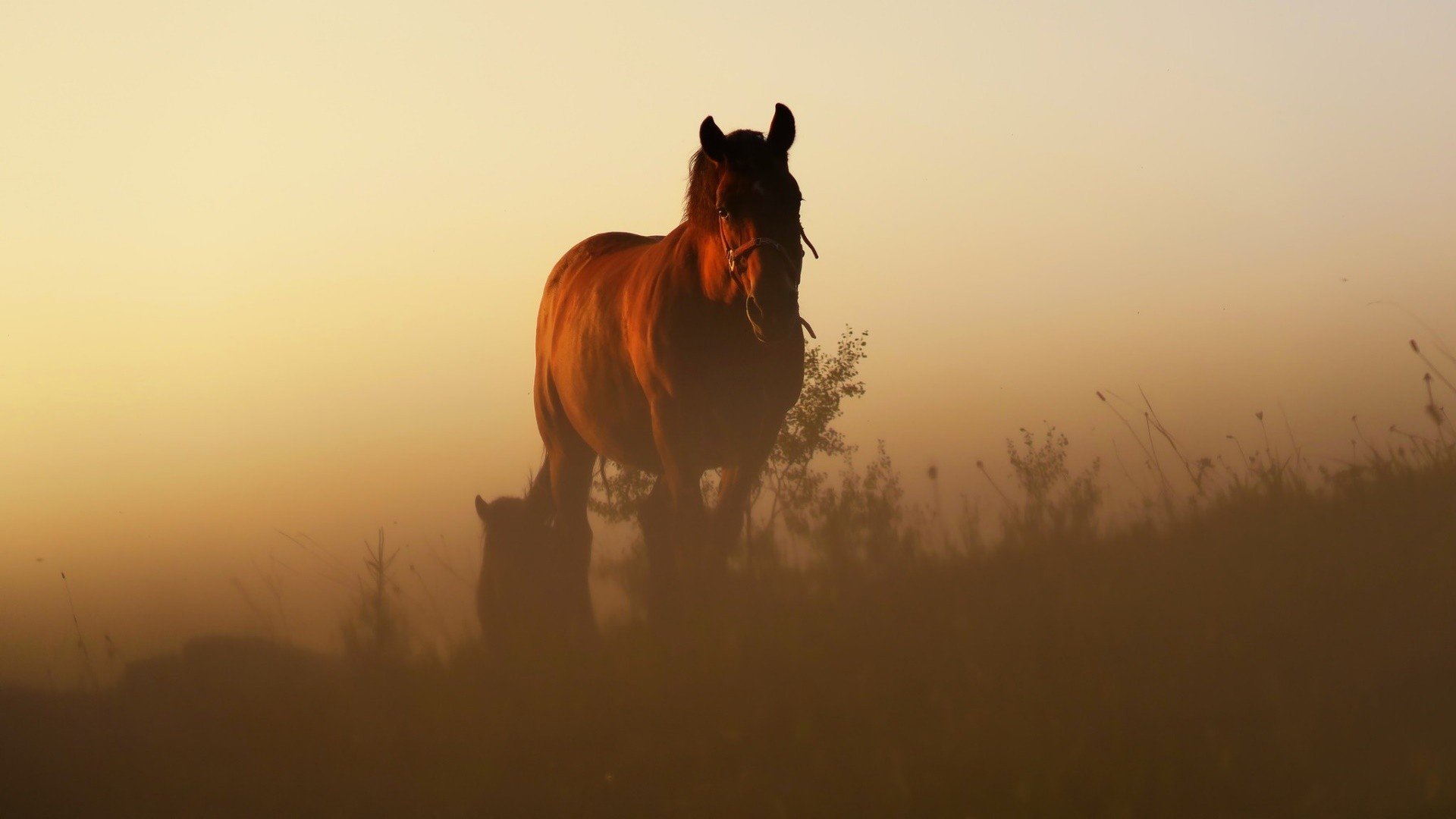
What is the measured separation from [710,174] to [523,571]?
430cm

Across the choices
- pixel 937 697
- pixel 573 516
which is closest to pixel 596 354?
pixel 573 516

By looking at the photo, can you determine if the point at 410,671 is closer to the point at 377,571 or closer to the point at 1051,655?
the point at 377,571

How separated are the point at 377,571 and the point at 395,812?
12.8 feet

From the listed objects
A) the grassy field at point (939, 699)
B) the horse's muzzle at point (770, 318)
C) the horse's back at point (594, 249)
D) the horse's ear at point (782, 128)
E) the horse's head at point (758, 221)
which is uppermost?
the horse's back at point (594, 249)

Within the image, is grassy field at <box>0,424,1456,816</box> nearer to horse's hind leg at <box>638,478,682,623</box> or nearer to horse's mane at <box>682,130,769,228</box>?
horse's hind leg at <box>638,478,682,623</box>

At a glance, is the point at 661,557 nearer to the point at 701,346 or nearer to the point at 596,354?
the point at 596,354

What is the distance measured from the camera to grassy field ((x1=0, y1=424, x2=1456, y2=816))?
322 centimetres

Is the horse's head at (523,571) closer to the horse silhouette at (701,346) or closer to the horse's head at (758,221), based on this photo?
the horse silhouette at (701,346)

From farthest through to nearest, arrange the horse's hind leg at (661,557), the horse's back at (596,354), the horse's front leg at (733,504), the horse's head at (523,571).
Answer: the horse's head at (523,571) < the horse's back at (596,354) < the horse's front leg at (733,504) < the horse's hind leg at (661,557)

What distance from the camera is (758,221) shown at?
5348 mm

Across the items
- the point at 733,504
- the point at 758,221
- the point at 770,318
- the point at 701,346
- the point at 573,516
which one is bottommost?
the point at 733,504

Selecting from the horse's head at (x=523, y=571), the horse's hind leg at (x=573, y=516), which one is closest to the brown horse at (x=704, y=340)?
the horse's hind leg at (x=573, y=516)

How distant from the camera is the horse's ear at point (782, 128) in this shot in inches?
229

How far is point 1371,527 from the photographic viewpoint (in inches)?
197
